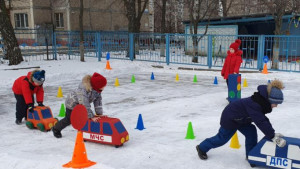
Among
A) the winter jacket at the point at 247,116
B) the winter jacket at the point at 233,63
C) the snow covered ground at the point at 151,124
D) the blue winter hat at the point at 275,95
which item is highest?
the winter jacket at the point at 233,63

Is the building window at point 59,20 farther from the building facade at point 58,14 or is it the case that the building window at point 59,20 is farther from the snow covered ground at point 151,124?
the snow covered ground at point 151,124

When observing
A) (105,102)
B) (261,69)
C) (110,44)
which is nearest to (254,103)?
(105,102)

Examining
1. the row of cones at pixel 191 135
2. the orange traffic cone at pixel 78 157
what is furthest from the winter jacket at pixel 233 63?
the orange traffic cone at pixel 78 157

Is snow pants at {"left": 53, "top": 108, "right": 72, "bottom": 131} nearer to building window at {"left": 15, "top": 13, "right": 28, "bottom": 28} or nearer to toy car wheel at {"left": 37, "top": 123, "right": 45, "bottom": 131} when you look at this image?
toy car wheel at {"left": 37, "top": 123, "right": 45, "bottom": 131}

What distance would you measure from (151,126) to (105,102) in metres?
2.78

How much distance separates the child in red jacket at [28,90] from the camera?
621cm

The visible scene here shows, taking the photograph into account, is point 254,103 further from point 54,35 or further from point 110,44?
point 54,35

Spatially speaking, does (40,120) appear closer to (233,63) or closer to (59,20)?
(233,63)

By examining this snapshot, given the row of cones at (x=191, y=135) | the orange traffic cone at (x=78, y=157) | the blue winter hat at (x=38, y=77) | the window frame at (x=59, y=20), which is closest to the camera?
the orange traffic cone at (x=78, y=157)

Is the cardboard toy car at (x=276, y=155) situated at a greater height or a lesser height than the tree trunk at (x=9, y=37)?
lesser

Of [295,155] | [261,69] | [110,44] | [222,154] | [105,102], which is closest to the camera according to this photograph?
[295,155]

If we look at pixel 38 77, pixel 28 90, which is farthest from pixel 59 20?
pixel 38 77

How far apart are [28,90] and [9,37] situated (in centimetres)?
1065

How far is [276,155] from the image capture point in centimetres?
420
